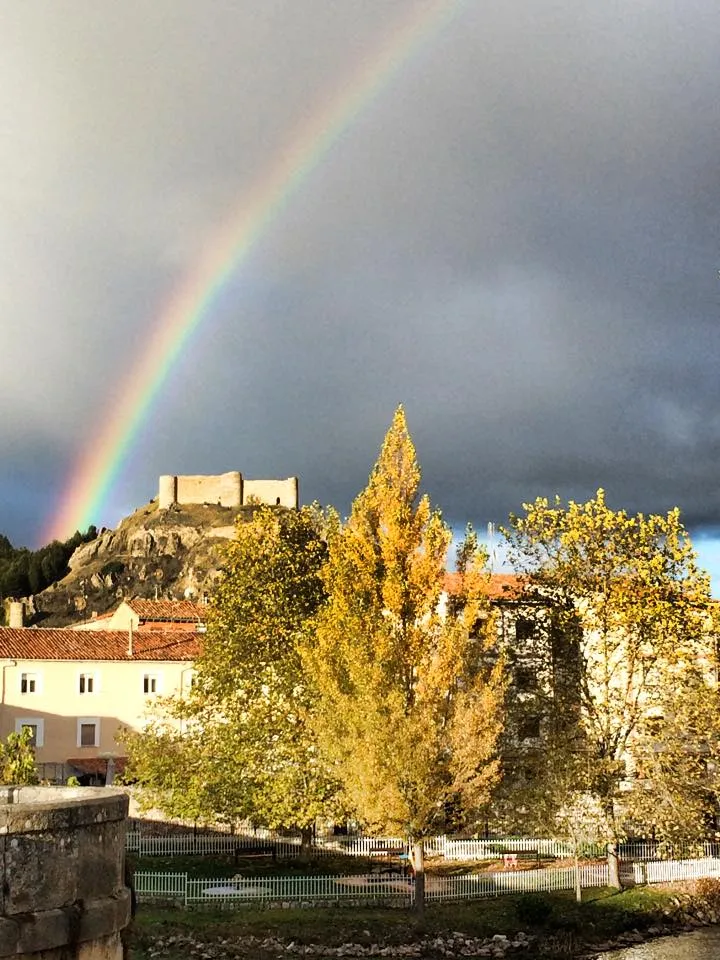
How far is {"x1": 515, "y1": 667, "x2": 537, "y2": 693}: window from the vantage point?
3659 centimetres

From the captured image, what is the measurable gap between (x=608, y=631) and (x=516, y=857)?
36.1 ft

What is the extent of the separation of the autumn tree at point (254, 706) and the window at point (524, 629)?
7.45 metres

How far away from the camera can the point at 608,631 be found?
35.4 m

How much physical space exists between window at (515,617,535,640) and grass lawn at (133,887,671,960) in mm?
8612

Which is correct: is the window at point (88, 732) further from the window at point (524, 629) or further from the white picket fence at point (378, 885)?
the window at point (524, 629)

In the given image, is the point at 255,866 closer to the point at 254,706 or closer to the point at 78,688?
the point at 254,706

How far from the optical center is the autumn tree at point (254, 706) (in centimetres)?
3556

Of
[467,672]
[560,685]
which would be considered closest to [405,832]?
[467,672]

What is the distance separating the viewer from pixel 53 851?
9.84 m

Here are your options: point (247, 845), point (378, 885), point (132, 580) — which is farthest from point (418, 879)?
point (132, 580)

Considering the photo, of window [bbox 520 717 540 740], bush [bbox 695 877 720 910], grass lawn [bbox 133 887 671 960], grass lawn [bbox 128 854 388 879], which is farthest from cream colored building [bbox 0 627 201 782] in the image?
bush [bbox 695 877 720 910]

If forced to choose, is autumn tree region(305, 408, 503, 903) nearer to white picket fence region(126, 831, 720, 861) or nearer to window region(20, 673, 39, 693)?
white picket fence region(126, 831, 720, 861)

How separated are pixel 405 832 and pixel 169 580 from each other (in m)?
169

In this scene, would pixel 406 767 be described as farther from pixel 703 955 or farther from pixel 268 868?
pixel 268 868
